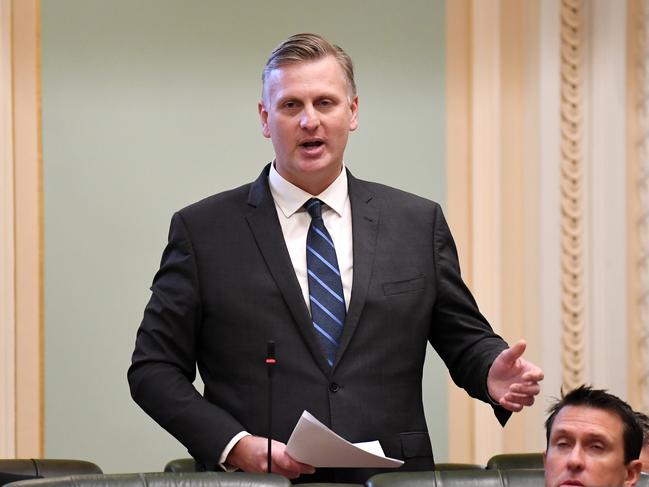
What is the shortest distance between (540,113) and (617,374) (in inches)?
47.1

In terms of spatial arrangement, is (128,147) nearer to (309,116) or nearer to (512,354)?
(309,116)

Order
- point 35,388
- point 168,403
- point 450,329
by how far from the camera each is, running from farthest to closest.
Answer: point 35,388
point 450,329
point 168,403

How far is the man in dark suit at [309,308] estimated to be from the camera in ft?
11.0

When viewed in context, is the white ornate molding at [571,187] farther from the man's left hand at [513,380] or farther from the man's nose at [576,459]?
the man's nose at [576,459]

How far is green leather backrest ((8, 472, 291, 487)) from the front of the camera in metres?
2.72

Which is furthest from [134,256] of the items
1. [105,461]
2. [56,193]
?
[105,461]

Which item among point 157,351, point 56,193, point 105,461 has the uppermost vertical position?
point 56,193

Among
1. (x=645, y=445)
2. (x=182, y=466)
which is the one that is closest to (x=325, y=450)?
(x=645, y=445)

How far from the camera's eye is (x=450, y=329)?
11.8 ft

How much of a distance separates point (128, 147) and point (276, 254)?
2.26m

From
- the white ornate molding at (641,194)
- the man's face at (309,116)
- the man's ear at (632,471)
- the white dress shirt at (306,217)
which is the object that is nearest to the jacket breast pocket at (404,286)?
the white dress shirt at (306,217)

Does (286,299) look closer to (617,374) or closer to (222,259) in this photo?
(222,259)

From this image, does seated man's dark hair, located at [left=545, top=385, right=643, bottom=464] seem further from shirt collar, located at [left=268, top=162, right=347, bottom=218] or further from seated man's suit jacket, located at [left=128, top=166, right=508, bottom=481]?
shirt collar, located at [left=268, top=162, right=347, bottom=218]

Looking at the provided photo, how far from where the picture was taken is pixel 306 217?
11.7 feet
